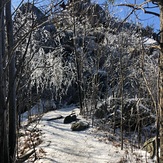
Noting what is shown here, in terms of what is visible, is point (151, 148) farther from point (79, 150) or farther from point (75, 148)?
point (75, 148)

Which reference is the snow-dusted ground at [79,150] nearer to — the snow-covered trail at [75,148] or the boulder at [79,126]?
the snow-covered trail at [75,148]

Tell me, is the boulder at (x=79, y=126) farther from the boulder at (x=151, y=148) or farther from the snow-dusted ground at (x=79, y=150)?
the boulder at (x=151, y=148)

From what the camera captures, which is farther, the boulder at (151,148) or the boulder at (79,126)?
the boulder at (79,126)

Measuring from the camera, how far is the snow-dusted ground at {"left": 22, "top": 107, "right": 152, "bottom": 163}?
7996 millimetres

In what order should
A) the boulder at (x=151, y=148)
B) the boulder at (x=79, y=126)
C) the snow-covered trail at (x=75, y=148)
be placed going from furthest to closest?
the boulder at (x=79, y=126), the boulder at (x=151, y=148), the snow-covered trail at (x=75, y=148)

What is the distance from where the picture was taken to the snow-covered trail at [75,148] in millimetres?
7977

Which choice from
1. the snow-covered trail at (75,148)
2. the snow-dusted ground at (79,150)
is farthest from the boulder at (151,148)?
the snow-covered trail at (75,148)

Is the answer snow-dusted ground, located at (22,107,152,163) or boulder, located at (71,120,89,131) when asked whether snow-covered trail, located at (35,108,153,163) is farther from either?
boulder, located at (71,120,89,131)

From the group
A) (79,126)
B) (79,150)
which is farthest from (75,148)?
(79,126)

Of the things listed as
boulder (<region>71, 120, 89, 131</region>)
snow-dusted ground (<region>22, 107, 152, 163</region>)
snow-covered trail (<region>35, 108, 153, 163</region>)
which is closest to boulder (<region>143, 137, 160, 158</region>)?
snow-dusted ground (<region>22, 107, 152, 163</region>)

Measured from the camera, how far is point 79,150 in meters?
9.04

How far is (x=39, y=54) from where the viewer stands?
16219 mm

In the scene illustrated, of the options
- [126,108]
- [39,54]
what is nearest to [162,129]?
[126,108]

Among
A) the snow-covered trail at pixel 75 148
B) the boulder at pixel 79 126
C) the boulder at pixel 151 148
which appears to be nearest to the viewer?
the snow-covered trail at pixel 75 148
